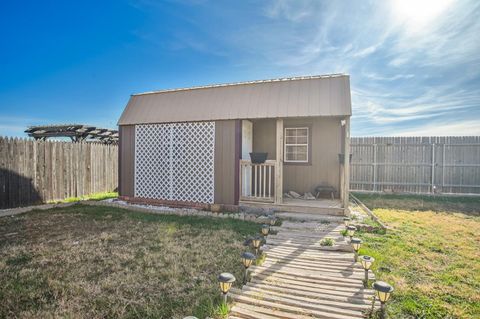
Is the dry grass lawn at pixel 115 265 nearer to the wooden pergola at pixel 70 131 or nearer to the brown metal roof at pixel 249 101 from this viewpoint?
the brown metal roof at pixel 249 101

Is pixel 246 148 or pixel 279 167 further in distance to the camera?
pixel 246 148

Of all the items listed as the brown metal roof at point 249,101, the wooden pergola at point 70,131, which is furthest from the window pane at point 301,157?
the wooden pergola at point 70,131

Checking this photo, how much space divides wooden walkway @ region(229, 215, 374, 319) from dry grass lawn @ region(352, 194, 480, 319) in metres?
0.38

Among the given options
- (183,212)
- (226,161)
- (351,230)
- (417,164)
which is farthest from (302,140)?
(417,164)

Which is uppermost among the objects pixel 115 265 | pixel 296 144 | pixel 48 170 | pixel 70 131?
pixel 70 131

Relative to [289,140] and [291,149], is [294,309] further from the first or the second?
[289,140]

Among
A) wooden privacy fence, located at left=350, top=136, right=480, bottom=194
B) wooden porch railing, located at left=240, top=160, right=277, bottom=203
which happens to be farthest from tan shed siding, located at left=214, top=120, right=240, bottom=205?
wooden privacy fence, located at left=350, top=136, right=480, bottom=194

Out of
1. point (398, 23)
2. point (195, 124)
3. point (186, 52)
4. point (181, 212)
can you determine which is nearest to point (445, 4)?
point (398, 23)

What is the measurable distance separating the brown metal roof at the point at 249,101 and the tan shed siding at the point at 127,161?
37 cm

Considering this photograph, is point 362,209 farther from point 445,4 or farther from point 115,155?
point 115,155

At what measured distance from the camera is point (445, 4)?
5.89 m

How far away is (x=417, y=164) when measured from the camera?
31.9ft

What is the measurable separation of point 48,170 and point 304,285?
9024 mm

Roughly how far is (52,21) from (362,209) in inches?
456
